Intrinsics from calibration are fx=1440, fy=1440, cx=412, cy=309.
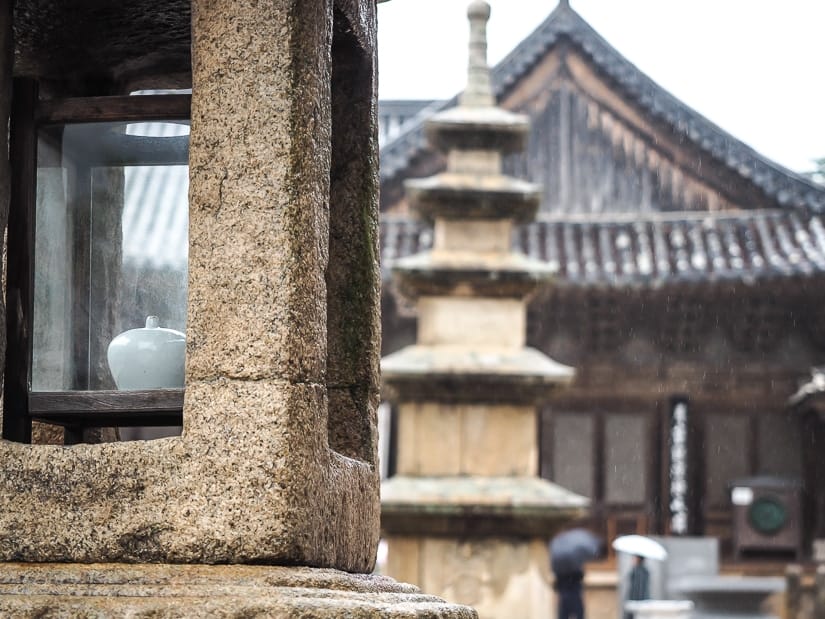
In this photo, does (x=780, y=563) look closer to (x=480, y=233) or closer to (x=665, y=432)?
(x=665, y=432)

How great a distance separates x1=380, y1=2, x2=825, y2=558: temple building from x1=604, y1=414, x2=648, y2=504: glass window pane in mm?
18

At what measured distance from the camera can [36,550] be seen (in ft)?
9.95

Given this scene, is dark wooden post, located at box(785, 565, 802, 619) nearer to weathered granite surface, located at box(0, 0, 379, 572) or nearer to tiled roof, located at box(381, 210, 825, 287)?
tiled roof, located at box(381, 210, 825, 287)

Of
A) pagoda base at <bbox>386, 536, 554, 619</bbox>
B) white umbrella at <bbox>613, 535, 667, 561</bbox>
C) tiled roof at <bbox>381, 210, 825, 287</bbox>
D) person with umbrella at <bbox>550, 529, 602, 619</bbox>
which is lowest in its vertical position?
person with umbrella at <bbox>550, 529, 602, 619</bbox>

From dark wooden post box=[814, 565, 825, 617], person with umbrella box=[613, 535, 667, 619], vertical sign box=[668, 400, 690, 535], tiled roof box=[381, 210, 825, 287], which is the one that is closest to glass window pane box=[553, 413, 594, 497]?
vertical sign box=[668, 400, 690, 535]

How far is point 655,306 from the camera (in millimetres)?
17609

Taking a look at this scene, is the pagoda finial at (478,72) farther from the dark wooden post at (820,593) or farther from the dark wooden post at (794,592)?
the dark wooden post at (794,592)

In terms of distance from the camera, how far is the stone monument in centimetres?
291

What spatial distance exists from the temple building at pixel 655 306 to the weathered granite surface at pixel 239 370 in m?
14.0

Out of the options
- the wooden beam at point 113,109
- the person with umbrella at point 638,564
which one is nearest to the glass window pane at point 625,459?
the person with umbrella at point 638,564

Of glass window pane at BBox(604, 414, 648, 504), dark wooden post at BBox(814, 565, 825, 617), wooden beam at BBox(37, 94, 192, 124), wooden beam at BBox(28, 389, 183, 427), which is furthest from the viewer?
glass window pane at BBox(604, 414, 648, 504)

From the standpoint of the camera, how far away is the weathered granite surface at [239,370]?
296 centimetres

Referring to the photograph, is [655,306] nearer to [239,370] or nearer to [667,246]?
[667,246]

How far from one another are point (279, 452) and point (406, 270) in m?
9.69
